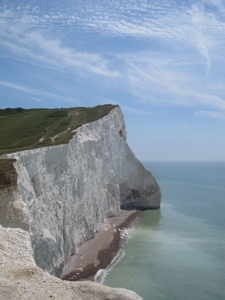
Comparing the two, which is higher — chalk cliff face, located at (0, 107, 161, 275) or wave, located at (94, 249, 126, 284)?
chalk cliff face, located at (0, 107, 161, 275)

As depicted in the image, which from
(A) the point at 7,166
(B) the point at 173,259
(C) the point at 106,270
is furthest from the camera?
(B) the point at 173,259

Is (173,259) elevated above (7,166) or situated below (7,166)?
below

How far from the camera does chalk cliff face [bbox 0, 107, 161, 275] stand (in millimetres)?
19859

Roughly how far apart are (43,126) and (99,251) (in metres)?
19.2

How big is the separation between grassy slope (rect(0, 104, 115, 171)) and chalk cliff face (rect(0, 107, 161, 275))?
1.68m

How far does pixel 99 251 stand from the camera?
31.3m

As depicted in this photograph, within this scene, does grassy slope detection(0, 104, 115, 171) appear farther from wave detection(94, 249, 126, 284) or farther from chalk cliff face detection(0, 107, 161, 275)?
wave detection(94, 249, 126, 284)

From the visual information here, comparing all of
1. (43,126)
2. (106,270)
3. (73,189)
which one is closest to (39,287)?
(106,270)

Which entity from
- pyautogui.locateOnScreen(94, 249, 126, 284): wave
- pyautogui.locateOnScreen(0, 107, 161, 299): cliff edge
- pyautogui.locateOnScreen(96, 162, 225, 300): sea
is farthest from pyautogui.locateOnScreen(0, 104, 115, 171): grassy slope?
pyautogui.locateOnScreen(96, 162, 225, 300): sea

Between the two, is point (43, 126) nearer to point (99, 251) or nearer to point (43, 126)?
point (43, 126)

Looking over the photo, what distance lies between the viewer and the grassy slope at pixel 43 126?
103 ft

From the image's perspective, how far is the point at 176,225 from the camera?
4322 cm

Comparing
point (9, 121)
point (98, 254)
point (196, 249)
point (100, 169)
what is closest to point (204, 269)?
point (196, 249)

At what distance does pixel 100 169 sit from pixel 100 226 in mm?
7706
